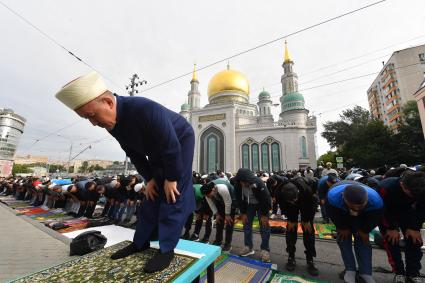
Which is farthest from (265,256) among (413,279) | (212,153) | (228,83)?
(228,83)

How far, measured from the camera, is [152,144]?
1.55 m

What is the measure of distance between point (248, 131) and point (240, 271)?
96.6 ft

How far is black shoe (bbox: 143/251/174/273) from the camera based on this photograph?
1.39 meters

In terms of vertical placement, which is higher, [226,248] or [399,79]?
[399,79]

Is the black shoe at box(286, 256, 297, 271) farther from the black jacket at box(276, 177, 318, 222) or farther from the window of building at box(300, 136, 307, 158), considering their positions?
the window of building at box(300, 136, 307, 158)

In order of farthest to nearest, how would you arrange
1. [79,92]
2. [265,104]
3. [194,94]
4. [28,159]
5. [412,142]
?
[28,159] < [194,94] < [265,104] < [412,142] < [79,92]

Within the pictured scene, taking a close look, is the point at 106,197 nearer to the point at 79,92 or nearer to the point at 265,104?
the point at 79,92

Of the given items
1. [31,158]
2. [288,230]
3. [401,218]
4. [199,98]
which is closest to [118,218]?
[288,230]

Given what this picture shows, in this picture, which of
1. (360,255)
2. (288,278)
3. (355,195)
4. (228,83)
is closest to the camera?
(355,195)

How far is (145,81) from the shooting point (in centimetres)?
1442

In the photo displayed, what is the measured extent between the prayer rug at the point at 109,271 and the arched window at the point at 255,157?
29.4 meters

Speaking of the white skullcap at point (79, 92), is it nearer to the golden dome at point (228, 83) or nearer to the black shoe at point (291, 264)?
the black shoe at point (291, 264)

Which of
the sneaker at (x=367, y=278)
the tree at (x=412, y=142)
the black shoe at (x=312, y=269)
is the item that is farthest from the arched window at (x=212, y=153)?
the sneaker at (x=367, y=278)

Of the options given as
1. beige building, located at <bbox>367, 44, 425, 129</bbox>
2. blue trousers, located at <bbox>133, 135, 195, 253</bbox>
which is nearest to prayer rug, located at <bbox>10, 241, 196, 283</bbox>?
blue trousers, located at <bbox>133, 135, 195, 253</bbox>
